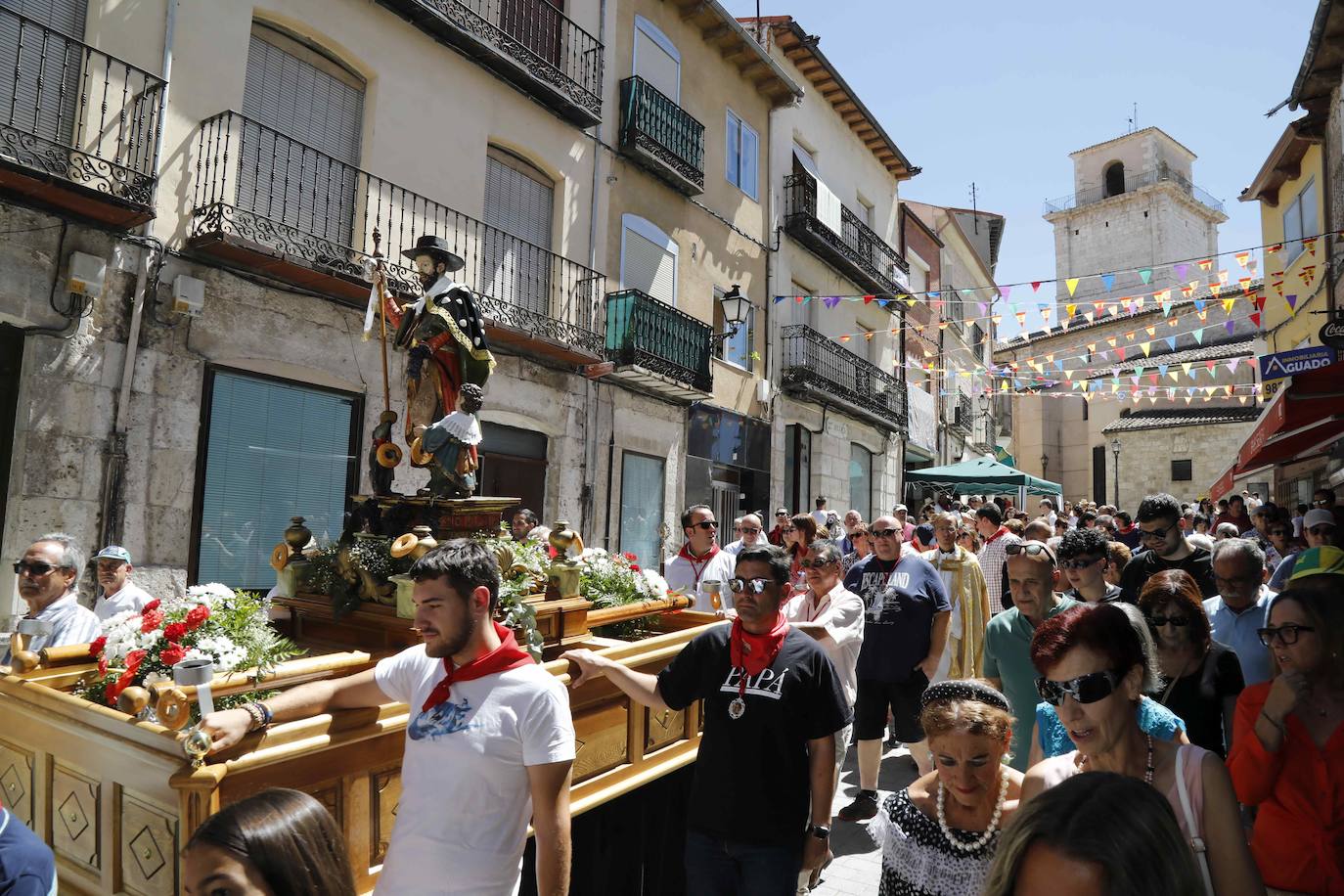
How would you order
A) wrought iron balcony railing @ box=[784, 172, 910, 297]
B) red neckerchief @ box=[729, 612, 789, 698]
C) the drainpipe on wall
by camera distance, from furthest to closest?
wrought iron balcony railing @ box=[784, 172, 910, 297], the drainpipe on wall, red neckerchief @ box=[729, 612, 789, 698]

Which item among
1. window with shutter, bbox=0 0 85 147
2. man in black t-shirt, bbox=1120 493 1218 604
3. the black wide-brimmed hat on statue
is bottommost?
man in black t-shirt, bbox=1120 493 1218 604

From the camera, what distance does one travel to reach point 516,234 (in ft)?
38.2

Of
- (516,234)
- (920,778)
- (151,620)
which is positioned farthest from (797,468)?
(151,620)

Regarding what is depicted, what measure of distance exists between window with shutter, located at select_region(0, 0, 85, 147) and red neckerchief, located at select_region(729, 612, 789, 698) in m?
7.08

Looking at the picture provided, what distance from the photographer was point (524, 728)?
2461 millimetres

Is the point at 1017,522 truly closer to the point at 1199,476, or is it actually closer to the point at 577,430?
the point at 577,430

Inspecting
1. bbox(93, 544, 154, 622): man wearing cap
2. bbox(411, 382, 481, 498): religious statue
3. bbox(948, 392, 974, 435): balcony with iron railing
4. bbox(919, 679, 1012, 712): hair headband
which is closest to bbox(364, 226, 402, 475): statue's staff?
bbox(411, 382, 481, 498): religious statue

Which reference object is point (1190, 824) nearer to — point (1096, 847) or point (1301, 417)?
point (1096, 847)

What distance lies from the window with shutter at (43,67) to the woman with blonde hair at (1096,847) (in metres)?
8.31

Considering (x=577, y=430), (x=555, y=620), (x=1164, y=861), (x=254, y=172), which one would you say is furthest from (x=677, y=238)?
(x=1164, y=861)

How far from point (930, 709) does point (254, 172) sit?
852 cm

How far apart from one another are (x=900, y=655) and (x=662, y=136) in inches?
416

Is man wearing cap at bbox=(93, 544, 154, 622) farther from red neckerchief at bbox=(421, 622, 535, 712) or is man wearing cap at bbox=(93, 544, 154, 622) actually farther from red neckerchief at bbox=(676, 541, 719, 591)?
red neckerchief at bbox=(676, 541, 719, 591)

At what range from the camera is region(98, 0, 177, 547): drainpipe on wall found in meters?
7.16
